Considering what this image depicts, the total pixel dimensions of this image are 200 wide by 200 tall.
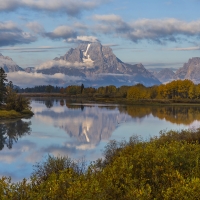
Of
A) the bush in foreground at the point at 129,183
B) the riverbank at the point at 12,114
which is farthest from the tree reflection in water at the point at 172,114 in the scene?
the bush in foreground at the point at 129,183

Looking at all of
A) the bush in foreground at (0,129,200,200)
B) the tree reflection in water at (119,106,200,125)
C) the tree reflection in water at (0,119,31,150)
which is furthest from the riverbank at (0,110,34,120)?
the bush in foreground at (0,129,200,200)

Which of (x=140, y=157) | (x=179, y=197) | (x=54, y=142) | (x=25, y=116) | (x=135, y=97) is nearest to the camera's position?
(x=179, y=197)

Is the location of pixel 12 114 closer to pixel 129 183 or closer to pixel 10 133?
pixel 10 133

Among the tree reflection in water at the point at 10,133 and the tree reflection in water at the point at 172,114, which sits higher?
the tree reflection in water at the point at 10,133

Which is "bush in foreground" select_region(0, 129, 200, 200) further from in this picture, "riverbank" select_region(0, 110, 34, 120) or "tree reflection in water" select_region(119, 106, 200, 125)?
"riverbank" select_region(0, 110, 34, 120)

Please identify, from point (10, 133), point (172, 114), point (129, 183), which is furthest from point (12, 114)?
point (129, 183)

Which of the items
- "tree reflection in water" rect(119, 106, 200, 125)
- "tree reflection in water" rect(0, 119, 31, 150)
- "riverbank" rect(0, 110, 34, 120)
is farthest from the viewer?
"tree reflection in water" rect(119, 106, 200, 125)

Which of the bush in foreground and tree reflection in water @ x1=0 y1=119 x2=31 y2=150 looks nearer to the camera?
the bush in foreground

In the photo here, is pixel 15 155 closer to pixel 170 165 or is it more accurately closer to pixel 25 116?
pixel 170 165

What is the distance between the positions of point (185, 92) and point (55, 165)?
15430 cm

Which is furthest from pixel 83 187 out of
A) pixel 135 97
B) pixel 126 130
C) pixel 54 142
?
pixel 135 97

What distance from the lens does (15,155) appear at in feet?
114

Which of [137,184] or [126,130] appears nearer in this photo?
[137,184]

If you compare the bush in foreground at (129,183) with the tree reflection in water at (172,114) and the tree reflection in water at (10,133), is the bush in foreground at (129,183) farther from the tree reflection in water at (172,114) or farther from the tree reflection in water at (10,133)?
the tree reflection in water at (172,114)
